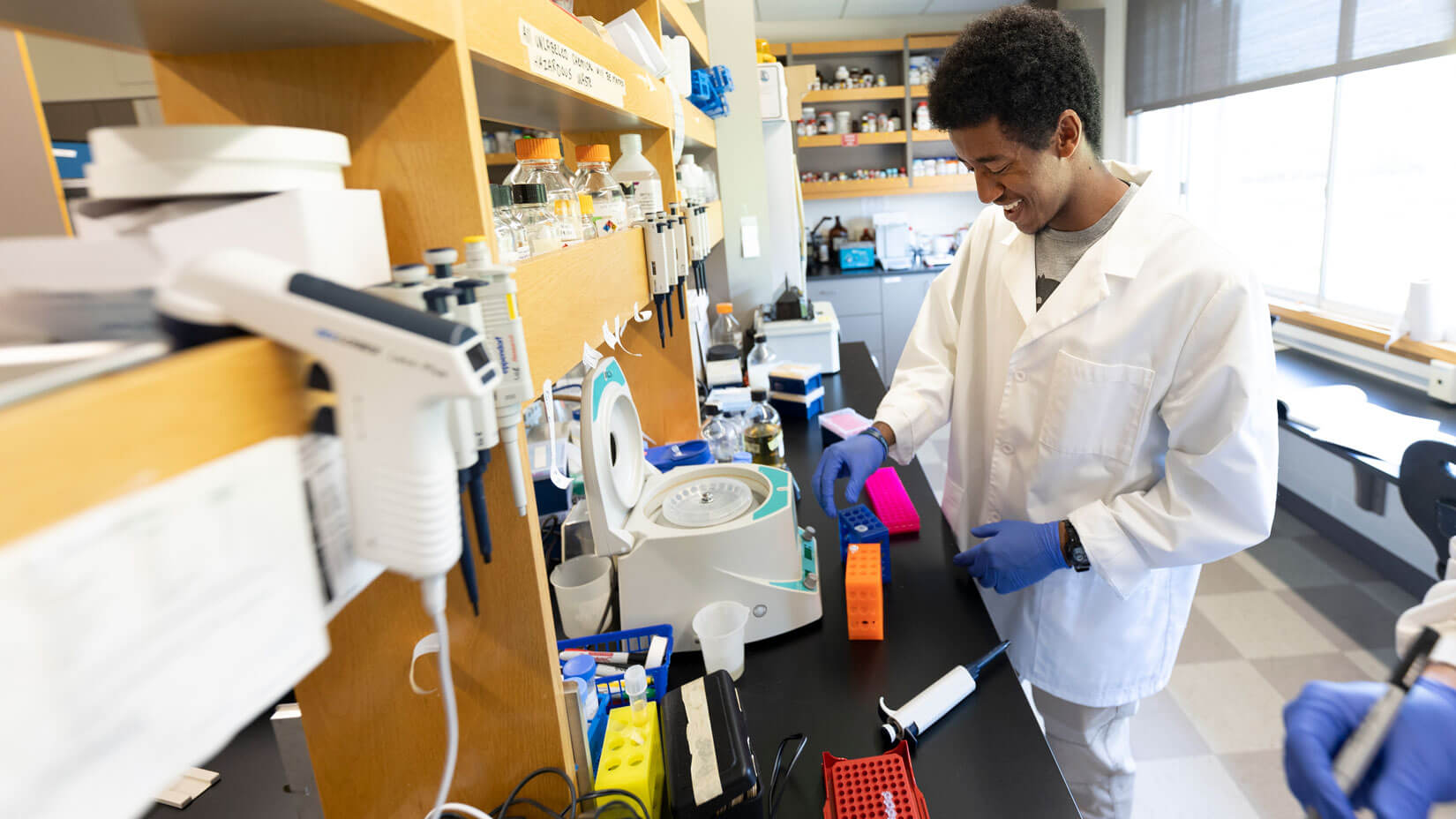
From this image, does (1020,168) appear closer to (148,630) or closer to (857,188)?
(148,630)

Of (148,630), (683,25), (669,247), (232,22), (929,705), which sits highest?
(683,25)

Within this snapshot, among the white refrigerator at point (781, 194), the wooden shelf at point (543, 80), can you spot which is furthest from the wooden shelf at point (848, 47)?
the wooden shelf at point (543, 80)

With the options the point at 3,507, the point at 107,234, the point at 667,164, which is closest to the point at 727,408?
the point at 667,164

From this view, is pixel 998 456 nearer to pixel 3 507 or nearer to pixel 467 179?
pixel 467 179

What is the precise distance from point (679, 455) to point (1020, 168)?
3.29ft

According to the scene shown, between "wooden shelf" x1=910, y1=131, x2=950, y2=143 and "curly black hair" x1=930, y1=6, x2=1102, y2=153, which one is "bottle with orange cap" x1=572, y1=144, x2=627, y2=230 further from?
"wooden shelf" x1=910, y1=131, x2=950, y2=143

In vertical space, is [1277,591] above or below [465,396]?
below

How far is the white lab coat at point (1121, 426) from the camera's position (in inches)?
49.1

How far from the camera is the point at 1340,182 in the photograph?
131 inches

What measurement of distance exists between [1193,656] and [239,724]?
9.71 feet

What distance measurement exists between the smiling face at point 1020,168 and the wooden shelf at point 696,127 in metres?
0.94

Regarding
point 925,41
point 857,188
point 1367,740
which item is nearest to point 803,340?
point 1367,740

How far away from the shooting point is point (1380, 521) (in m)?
2.90

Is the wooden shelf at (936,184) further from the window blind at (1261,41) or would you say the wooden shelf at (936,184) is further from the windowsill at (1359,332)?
the windowsill at (1359,332)
